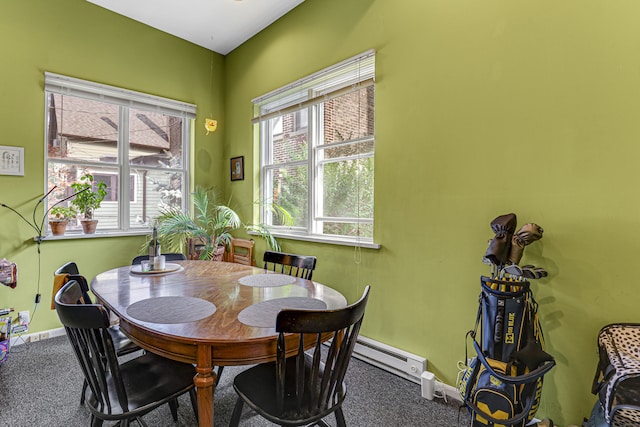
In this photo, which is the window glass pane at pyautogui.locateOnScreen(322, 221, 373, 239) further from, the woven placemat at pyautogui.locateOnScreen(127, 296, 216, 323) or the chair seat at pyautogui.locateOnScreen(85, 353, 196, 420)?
the chair seat at pyautogui.locateOnScreen(85, 353, 196, 420)

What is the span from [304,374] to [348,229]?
1694mm

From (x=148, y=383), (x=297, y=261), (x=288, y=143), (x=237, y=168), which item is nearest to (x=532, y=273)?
(x=297, y=261)

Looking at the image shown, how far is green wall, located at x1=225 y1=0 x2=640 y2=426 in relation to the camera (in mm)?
1540

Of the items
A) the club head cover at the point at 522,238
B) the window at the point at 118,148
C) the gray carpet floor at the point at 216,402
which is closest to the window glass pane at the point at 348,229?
the gray carpet floor at the point at 216,402

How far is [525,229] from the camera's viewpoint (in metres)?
1.58

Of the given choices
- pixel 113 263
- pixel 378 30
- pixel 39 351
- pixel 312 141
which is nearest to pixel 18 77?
pixel 113 263

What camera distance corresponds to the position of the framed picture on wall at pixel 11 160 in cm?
274

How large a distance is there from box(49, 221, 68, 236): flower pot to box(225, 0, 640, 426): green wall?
8.32 feet

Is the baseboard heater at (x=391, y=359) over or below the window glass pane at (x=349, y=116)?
below

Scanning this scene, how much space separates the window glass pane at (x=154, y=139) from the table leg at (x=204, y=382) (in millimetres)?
3103

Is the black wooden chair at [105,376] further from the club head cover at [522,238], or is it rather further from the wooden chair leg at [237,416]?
the club head cover at [522,238]

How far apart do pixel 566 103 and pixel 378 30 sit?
1.44 metres

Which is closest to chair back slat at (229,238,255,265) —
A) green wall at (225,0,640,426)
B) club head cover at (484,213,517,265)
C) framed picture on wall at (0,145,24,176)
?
green wall at (225,0,640,426)

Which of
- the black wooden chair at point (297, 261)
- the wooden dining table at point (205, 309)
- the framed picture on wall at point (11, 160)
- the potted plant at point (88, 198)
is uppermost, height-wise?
the framed picture on wall at point (11, 160)
